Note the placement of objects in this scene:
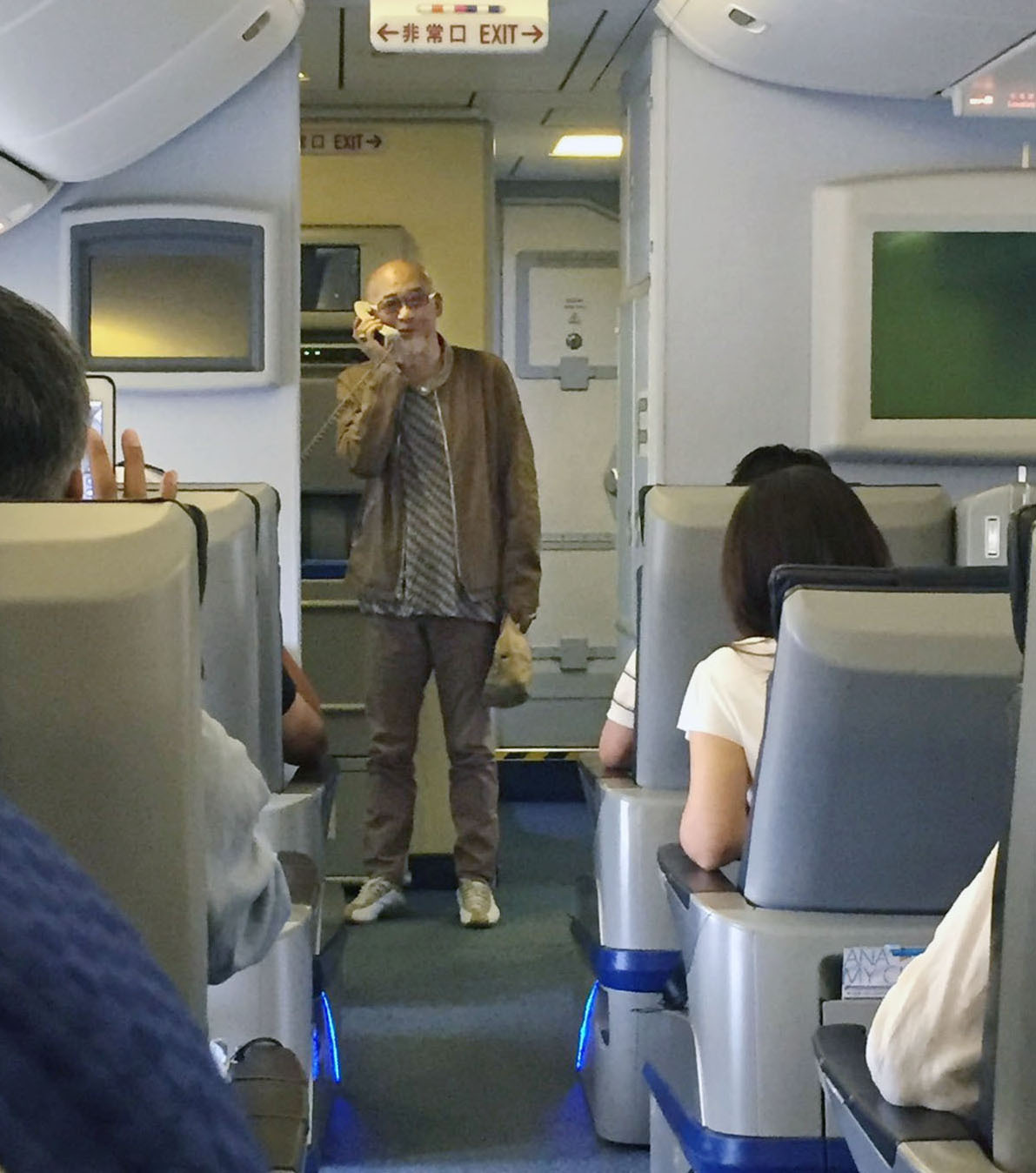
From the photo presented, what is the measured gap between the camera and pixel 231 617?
2773 mm

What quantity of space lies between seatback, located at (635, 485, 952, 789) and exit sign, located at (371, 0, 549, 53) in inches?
89.5

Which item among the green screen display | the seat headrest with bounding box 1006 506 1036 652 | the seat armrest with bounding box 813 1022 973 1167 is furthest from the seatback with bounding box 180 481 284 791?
the green screen display

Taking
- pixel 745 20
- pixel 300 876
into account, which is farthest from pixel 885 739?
pixel 745 20

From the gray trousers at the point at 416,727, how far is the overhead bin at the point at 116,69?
1.71 metres

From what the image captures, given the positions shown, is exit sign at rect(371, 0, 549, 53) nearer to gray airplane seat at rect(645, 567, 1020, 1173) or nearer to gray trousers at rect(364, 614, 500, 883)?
gray trousers at rect(364, 614, 500, 883)

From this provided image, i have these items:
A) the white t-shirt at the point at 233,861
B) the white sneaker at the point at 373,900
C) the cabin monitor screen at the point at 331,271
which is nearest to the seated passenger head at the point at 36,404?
the white t-shirt at the point at 233,861

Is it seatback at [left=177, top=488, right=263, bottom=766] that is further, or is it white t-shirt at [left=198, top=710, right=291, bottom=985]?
seatback at [left=177, top=488, right=263, bottom=766]

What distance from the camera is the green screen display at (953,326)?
18.5 feet

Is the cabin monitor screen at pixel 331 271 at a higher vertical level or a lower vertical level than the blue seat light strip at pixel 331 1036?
higher

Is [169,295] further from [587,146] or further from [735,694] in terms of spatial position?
[735,694]

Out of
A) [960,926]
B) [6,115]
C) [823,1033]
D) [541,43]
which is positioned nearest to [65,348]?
[960,926]

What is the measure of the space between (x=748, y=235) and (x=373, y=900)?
2572 millimetres

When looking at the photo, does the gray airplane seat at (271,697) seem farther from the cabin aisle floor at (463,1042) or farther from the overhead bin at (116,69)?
the overhead bin at (116,69)

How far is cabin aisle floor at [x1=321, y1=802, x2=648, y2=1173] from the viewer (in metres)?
3.62
